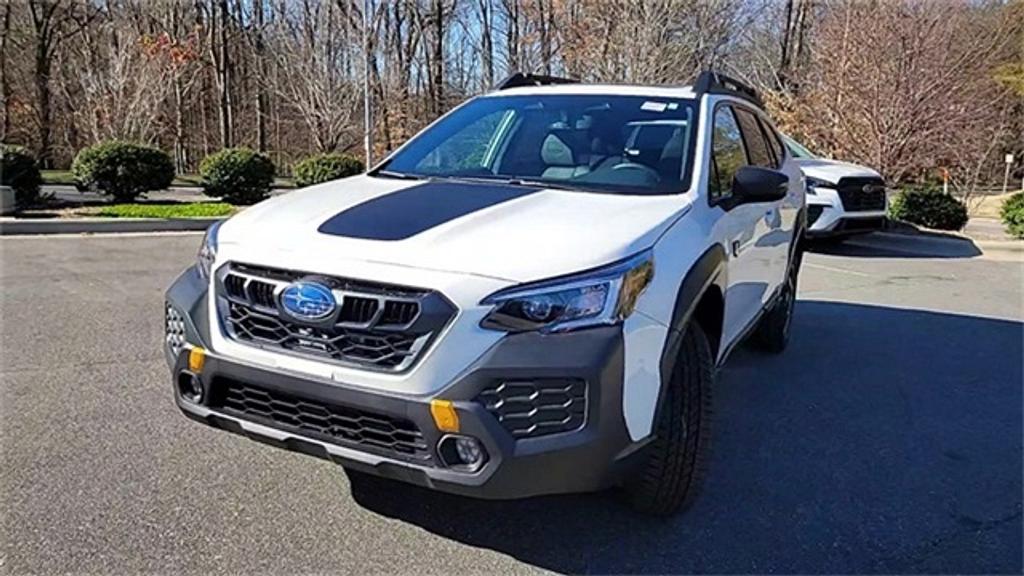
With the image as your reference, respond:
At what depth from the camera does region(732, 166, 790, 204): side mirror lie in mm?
3115

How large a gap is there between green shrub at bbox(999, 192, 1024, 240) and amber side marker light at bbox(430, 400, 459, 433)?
1154 centimetres

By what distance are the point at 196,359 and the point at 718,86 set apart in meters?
2.76

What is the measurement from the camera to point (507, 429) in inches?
82.8

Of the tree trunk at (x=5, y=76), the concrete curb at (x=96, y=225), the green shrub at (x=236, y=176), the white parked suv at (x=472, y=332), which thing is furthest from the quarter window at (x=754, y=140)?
the tree trunk at (x=5, y=76)

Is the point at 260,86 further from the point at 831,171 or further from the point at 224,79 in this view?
the point at 831,171

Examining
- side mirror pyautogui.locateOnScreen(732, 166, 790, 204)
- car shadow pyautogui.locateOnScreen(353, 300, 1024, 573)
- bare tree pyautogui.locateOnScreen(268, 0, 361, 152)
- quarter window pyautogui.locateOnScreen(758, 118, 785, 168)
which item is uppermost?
bare tree pyautogui.locateOnScreen(268, 0, 361, 152)

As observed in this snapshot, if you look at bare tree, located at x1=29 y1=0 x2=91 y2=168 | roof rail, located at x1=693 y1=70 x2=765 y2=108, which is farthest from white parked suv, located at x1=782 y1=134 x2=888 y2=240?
bare tree, located at x1=29 y1=0 x2=91 y2=168

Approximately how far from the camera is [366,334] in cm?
218

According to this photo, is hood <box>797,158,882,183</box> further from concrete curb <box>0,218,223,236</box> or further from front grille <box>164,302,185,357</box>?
Result: front grille <box>164,302,185,357</box>

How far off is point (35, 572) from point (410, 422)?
1313 millimetres

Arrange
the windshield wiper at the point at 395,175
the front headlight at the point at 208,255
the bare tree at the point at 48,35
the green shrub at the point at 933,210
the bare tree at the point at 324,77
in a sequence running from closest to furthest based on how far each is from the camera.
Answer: the front headlight at the point at 208,255
the windshield wiper at the point at 395,175
the green shrub at the point at 933,210
the bare tree at the point at 324,77
the bare tree at the point at 48,35

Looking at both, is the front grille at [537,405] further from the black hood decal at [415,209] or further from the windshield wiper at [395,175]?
the windshield wiper at [395,175]

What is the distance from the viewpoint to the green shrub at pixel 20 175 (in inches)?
435

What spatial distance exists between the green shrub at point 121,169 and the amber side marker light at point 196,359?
36.6ft
